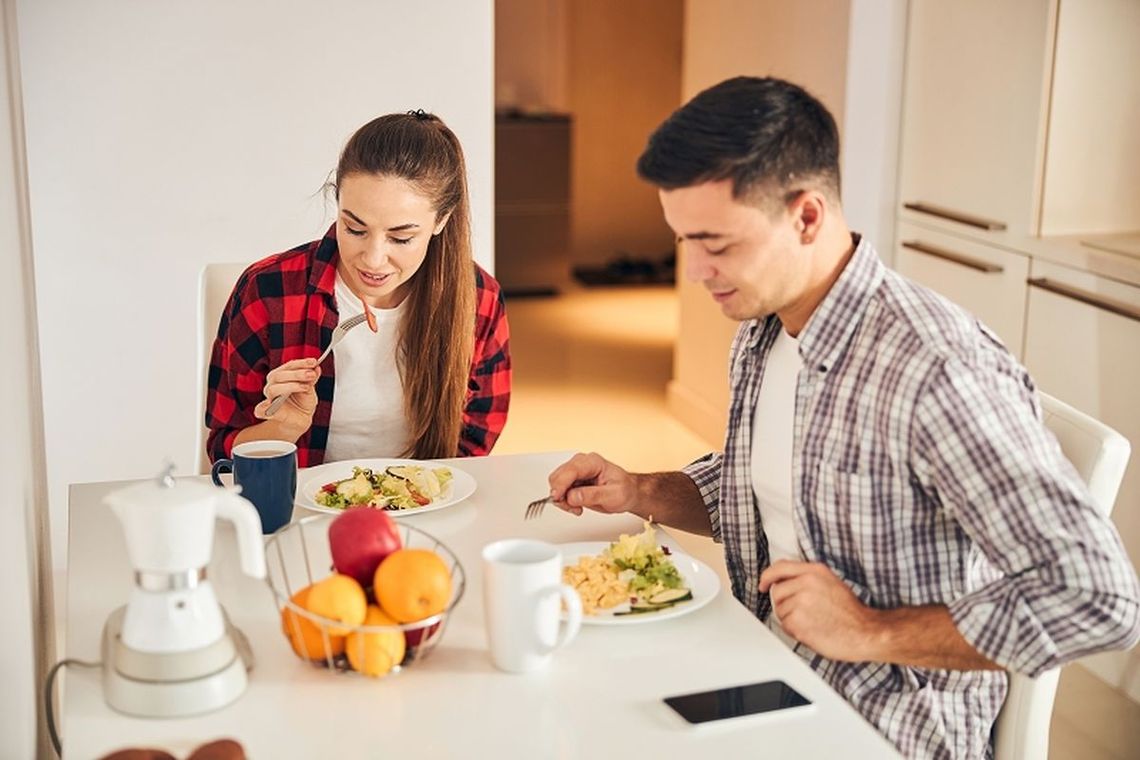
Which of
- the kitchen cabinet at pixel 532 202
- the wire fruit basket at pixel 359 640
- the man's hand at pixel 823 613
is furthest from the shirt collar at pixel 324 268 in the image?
the kitchen cabinet at pixel 532 202

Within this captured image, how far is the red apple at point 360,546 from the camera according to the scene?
51.5 inches

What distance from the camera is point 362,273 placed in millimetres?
2133

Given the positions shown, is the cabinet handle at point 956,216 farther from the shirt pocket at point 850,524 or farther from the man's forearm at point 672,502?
the shirt pocket at point 850,524

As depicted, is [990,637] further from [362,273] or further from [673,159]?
[362,273]

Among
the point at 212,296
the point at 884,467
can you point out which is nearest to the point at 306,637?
the point at 884,467

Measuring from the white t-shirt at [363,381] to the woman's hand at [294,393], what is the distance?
7 centimetres

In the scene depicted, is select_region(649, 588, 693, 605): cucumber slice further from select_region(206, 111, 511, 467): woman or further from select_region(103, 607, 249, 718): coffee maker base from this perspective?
select_region(206, 111, 511, 467): woman

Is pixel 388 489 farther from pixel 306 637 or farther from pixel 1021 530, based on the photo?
pixel 1021 530

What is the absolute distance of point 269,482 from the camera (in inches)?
65.4

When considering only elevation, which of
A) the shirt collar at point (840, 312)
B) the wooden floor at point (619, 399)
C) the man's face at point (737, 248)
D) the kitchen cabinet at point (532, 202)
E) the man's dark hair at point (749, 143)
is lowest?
the wooden floor at point (619, 399)

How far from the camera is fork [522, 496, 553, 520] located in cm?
176

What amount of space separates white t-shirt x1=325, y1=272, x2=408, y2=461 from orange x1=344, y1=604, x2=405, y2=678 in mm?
946

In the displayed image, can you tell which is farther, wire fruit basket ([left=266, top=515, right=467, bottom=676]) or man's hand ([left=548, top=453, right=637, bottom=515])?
man's hand ([left=548, top=453, right=637, bottom=515])

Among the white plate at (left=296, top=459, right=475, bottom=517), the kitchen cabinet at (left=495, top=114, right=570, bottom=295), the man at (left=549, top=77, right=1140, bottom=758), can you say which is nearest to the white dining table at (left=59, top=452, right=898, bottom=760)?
the man at (left=549, top=77, right=1140, bottom=758)
